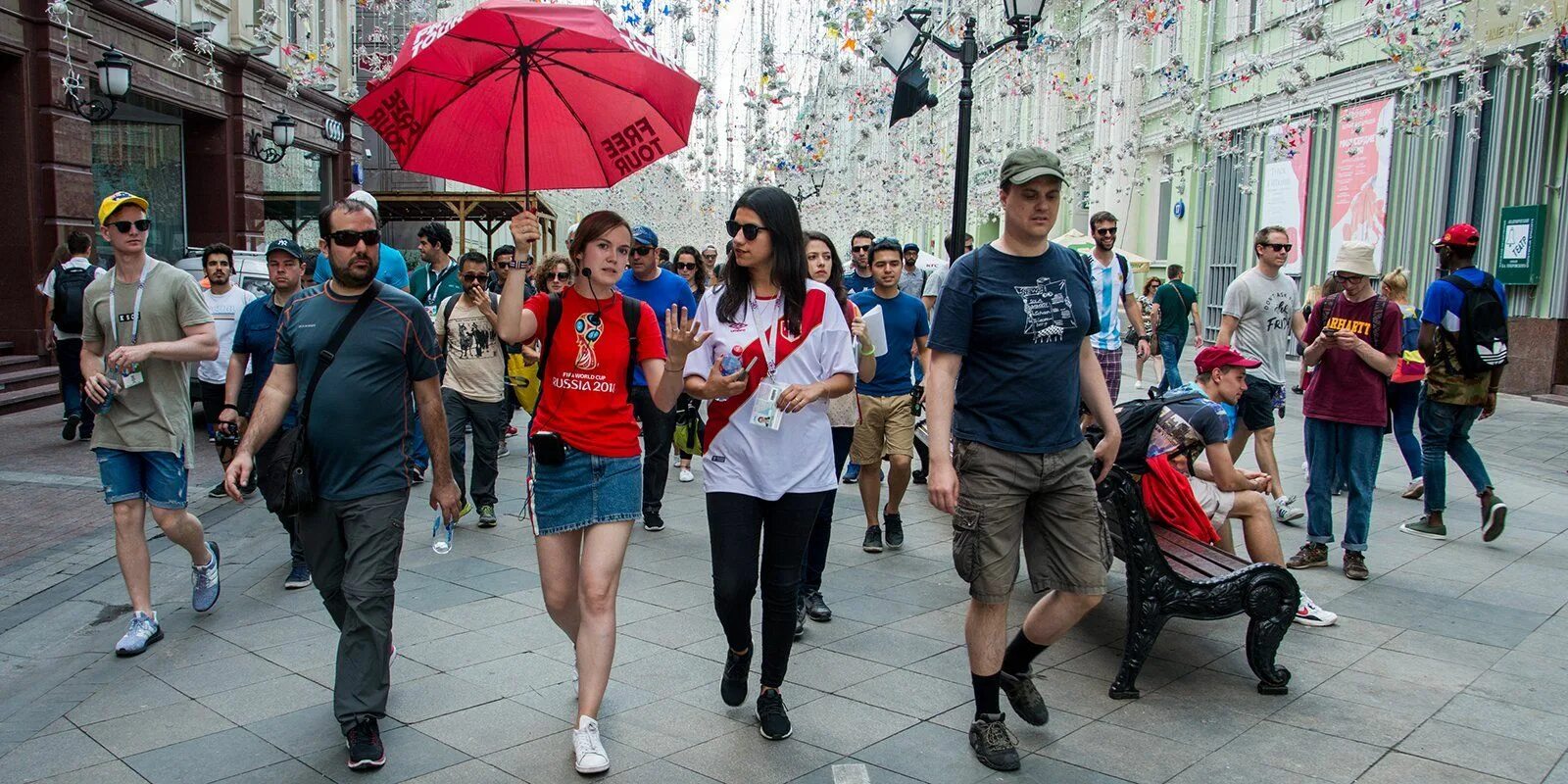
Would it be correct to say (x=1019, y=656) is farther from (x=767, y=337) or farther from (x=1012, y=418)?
(x=767, y=337)

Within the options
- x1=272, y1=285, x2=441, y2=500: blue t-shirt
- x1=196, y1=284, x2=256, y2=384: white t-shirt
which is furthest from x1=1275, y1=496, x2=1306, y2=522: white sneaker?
x1=196, y1=284, x2=256, y2=384: white t-shirt

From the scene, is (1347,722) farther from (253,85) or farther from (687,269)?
(253,85)

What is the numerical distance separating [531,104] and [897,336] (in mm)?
3209

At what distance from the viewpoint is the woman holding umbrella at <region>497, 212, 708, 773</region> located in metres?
3.95

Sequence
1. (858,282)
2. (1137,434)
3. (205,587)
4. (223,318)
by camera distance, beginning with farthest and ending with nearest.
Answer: (858,282), (223,318), (205,587), (1137,434)

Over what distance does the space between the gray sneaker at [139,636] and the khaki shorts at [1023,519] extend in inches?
144

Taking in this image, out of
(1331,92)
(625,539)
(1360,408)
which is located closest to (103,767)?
(625,539)

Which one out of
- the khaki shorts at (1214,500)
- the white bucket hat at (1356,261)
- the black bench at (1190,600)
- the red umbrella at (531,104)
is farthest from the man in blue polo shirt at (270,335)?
the white bucket hat at (1356,261)

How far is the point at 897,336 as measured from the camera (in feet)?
23.3

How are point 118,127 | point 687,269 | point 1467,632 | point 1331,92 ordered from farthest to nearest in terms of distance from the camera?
point 1331,92
point 118,127
point 687,269
point 1467,632

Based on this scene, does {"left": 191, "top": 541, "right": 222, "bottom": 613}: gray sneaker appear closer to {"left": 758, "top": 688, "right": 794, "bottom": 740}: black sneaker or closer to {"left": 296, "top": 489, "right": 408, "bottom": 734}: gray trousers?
{"left": 296, "top": 489, "right": 408, "bottom": 734}: gray trousers

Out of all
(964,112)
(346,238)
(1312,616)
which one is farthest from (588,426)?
(964,112)

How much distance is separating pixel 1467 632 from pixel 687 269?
24.3ft

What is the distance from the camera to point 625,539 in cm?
406
